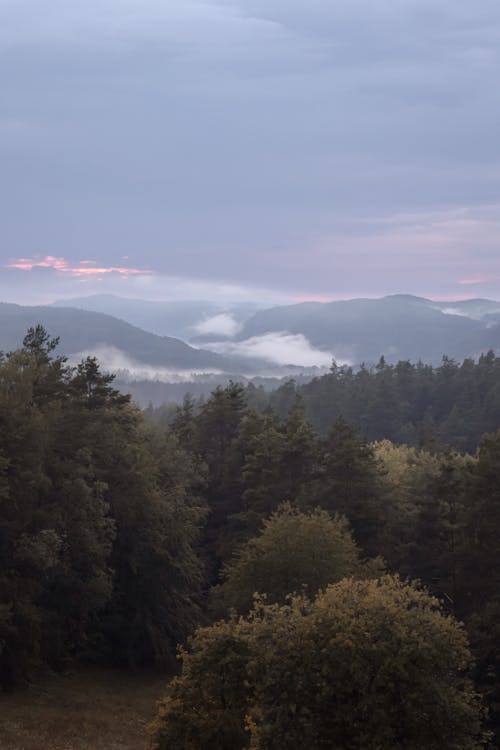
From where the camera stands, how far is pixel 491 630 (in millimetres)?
31344

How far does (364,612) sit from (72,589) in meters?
21.1

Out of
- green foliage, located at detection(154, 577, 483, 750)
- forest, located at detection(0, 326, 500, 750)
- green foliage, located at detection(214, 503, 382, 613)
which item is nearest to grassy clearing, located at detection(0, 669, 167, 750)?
forest, located at detection(0, 326, 500, 750)

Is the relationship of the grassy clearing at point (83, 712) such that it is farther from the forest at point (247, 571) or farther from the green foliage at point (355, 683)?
the green foliage at point (355, 683)

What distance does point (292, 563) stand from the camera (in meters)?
34.8

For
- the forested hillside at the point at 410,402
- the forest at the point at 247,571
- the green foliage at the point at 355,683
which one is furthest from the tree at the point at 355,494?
the forested hillside at the point at 410,402

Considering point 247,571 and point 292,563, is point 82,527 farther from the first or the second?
point 292,563

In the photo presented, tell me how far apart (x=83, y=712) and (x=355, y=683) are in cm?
1881

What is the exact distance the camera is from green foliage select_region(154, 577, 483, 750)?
18281 millimetres

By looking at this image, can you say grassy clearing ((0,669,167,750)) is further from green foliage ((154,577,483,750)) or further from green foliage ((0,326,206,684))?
green foliage ((154,577,483,750))

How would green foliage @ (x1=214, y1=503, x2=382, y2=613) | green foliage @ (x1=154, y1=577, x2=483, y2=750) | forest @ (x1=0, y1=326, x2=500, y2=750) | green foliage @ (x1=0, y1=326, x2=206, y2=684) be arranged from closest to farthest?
green foliage @ (x1=154, y1=577, x2=483, y2=750) < forest @ (x1=0, y1=326, x2=500, y2=750) < green foliage @ (x1=0, y1=326, x2=206, y2=684) < green foliage @ (x1=214, y1=503, x2=382, y2=613)

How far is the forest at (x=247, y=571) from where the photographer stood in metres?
18.7

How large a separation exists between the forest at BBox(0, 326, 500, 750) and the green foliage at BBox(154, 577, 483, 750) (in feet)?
0.17

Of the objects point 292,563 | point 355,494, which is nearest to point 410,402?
point 355,494

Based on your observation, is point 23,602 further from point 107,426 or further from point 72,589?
point 107,426
